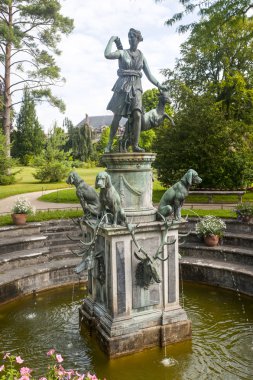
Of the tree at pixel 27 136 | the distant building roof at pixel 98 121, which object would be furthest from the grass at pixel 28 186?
the distant building roof at pixel 98 121

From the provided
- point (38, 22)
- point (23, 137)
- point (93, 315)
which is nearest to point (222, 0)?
point (93, 315)

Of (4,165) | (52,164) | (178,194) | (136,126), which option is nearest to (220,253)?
(178,194)

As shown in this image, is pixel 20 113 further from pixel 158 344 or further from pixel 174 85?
pixel 158 344

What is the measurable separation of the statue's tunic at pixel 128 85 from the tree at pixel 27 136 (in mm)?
48869

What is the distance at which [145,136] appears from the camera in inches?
1752

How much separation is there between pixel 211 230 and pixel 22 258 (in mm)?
5523

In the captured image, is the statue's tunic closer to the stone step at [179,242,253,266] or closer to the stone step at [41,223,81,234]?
the stone step at [179,242,253,266]

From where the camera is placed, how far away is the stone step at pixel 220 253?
954 centimetres

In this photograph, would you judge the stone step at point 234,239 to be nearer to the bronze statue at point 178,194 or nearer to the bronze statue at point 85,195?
the bronze statue at point 178,194

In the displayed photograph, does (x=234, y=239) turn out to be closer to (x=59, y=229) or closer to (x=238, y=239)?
(x=238, y=239)

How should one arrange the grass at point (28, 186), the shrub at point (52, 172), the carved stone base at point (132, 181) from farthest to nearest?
the shrub at point (52, 172) → the grass at point (28, 186) → the carved stone base at point (132, 181)

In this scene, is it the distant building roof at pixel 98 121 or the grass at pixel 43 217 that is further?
the distant building roof at pixel 98 121

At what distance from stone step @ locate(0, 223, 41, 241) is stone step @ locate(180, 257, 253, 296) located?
482 centimetres

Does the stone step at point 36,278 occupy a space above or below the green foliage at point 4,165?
below
